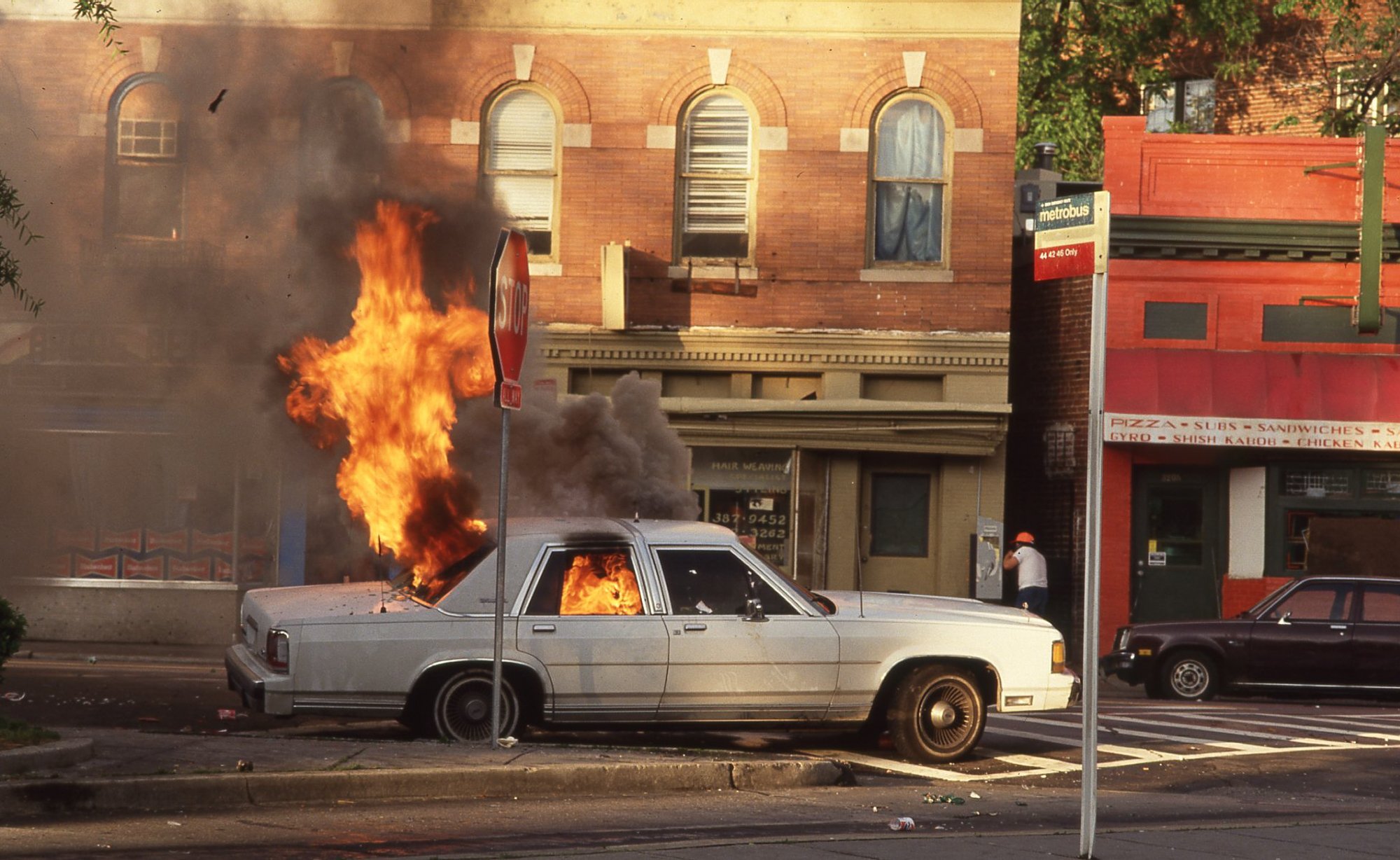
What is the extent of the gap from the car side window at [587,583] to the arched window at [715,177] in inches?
401

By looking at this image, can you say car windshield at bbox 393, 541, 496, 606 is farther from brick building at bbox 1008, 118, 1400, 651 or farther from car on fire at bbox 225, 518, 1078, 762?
brick building at bbox 1008, 118, 1400, 651

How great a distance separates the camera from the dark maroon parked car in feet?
54.8

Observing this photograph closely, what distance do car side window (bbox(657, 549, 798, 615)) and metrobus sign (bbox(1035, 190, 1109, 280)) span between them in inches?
148

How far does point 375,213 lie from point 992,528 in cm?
881

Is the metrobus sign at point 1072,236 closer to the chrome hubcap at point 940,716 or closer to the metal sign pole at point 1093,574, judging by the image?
the metal sign pole at point 1093,574

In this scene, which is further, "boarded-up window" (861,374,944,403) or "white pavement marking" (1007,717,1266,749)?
"boarded-up window" (861,374,944,403)

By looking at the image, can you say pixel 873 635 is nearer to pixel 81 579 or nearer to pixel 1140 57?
pixel 81 579

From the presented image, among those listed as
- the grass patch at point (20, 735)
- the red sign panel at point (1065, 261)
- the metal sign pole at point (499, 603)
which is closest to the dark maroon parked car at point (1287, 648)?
the metal sign pole at point (499, 603)

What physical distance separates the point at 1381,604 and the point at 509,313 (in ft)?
34.6

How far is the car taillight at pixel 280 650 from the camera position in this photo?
1014 centimetres

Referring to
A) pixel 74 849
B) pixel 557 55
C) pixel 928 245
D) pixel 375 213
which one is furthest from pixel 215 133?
pixel 74 849

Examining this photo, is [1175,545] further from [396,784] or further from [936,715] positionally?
[396,784]

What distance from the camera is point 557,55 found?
67.1ft

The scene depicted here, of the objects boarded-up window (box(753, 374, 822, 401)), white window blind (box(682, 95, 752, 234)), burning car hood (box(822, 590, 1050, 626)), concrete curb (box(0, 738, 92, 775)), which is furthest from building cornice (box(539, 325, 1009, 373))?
concrete curb (box(0, 738, 92, 775))
